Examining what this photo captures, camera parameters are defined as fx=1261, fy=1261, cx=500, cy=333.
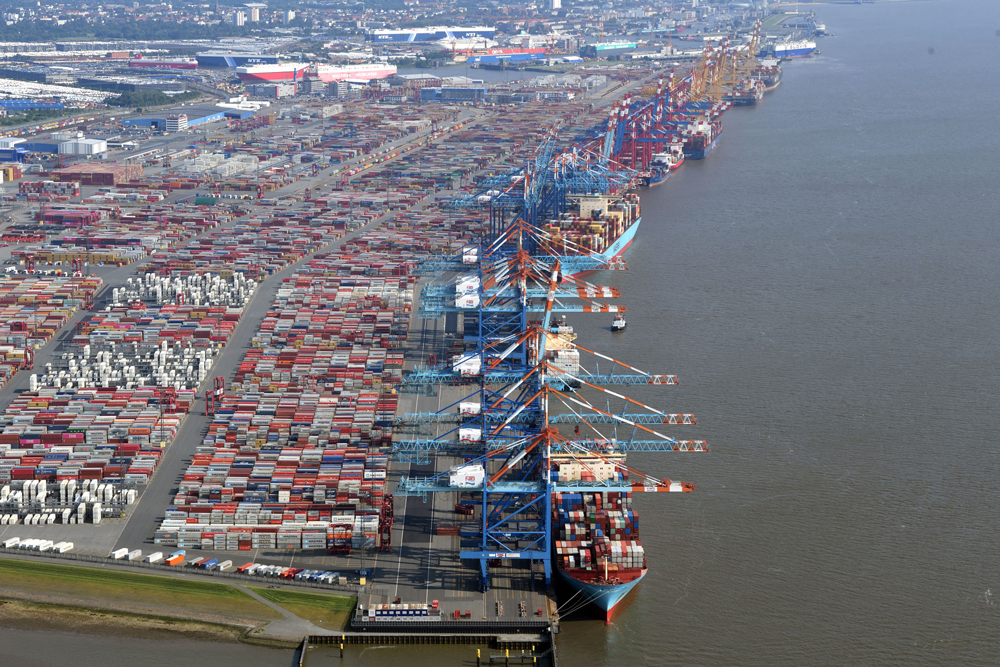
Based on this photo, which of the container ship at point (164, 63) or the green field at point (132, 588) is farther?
the container ship at point (164, 63)

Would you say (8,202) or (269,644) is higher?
(8,202)

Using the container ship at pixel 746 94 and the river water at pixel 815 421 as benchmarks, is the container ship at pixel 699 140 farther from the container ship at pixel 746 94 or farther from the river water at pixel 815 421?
the container ship at pixel 746 94

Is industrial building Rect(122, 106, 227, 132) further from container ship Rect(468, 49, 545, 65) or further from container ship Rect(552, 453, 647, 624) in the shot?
container ship Rect(552, 453, 647, 624)

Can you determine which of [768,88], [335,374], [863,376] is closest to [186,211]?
[335,374]

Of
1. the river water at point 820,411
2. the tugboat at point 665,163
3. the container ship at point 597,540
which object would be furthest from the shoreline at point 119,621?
the tugboat at point 665,163

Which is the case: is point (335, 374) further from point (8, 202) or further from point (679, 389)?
point (8, 202)

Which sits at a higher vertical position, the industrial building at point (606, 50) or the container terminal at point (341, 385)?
the industrial building at point (606, 50)
